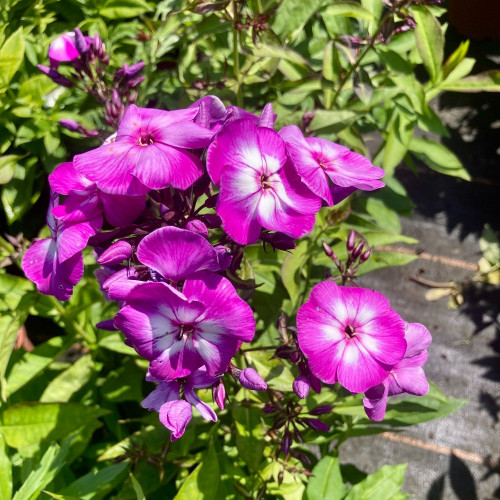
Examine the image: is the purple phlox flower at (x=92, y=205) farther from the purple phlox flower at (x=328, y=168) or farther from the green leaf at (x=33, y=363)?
the green leaf at (x=33, y=363)

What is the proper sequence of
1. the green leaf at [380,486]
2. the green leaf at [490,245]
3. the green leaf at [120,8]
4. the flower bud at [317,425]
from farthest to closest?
the green leaf at [490,245]
the green leaf at [120,8]
the green leaf at [380,486]
the flower bud at [317,425]

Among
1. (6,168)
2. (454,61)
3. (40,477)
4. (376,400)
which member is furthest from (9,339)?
(454,61)

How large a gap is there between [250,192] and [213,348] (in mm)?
220

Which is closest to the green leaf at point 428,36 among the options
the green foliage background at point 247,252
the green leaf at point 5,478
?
the green foliage background at point 247,252

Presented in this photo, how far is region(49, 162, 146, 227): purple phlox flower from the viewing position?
766 millimetres

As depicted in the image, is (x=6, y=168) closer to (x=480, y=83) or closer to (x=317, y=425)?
(x=317, y=425)

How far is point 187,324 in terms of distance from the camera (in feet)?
2.46

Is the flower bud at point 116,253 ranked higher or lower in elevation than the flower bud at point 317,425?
higher

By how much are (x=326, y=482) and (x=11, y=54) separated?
4.25 ft

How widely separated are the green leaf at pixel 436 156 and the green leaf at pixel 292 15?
422 millimetres

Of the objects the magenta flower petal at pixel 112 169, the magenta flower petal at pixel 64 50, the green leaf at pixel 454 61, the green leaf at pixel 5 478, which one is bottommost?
the green leaf at pixel 5 478

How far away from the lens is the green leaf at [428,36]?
1.26 metres

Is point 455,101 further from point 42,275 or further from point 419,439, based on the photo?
point 42,275

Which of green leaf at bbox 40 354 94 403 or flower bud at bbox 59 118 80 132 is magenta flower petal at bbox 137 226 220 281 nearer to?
flower bud at bbox 59 118 80 132
